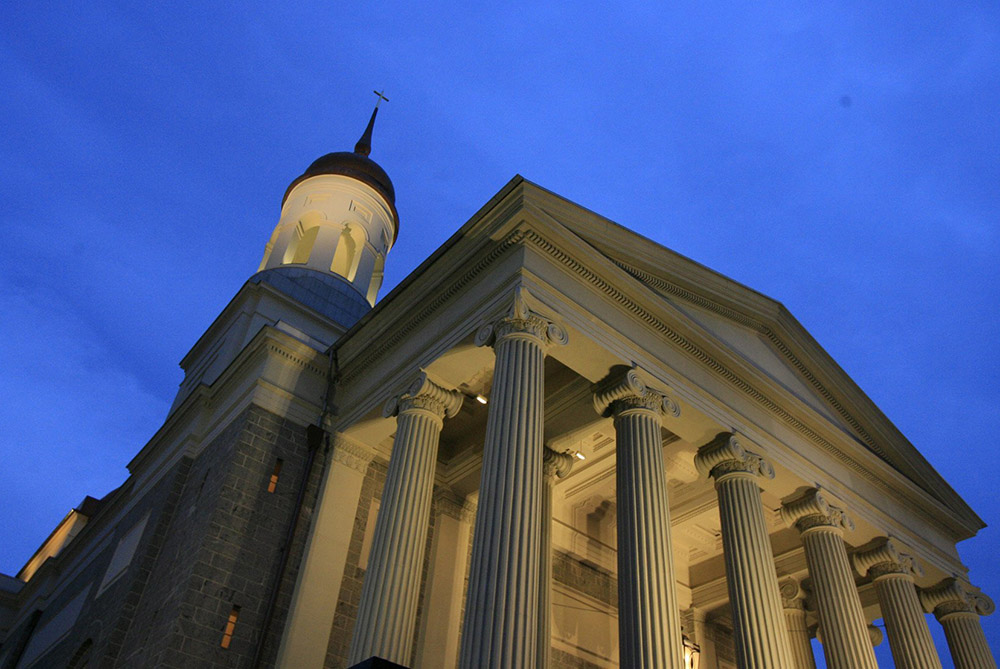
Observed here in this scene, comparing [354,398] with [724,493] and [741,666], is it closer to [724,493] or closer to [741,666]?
[724,493]

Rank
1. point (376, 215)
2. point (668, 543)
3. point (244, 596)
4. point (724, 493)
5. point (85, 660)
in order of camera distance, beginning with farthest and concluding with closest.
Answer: point (376, 215)
point (85, 660)
point (724, 493)
point (244, 596)
point (668, 543)

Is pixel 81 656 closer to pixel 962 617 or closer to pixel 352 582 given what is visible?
pixel 352 582

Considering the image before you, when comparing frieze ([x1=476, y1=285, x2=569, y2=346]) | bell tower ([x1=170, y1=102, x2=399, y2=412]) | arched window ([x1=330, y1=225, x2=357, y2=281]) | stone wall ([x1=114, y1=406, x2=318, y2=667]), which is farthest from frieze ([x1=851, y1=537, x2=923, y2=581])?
Result: arched window ([x1=330, y1=225, x2=357, y2=281])

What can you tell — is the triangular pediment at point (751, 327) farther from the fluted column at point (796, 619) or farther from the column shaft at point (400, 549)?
the column shaft at point (400, 549)

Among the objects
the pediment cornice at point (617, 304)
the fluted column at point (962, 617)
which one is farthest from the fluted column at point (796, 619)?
the pediment cornice at point (617, 304)

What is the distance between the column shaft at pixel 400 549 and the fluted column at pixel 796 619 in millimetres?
10128

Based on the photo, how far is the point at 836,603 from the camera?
13852 mm

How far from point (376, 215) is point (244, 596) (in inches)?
585

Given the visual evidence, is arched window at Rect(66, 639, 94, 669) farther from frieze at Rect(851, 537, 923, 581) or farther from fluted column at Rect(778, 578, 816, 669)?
frieze at Rect(851, 537, 923, 581)

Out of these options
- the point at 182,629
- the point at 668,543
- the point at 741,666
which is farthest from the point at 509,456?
the point at 182,629

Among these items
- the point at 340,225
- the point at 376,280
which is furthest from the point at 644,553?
the point at 340,225

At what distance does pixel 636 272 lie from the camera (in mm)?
13992

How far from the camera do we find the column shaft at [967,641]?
634 inches

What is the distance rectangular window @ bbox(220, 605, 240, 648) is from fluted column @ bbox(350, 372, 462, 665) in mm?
2711
